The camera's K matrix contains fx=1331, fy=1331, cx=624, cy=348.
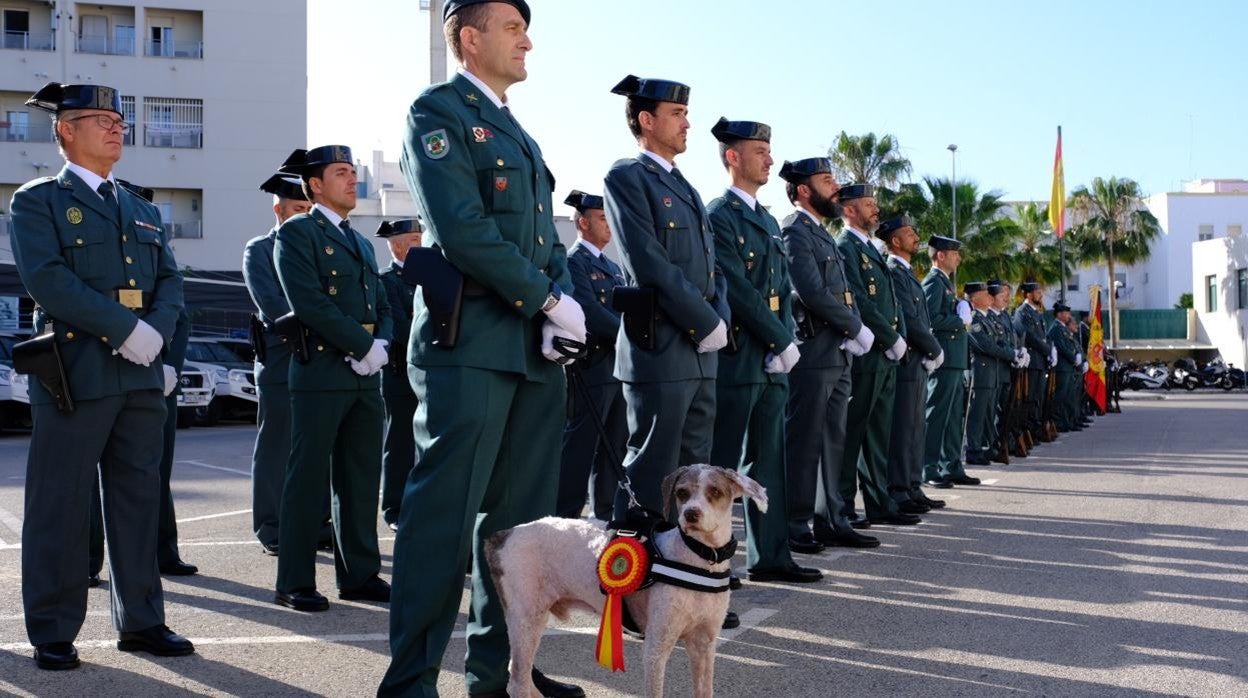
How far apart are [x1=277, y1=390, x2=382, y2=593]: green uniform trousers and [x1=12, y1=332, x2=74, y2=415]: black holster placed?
151cm

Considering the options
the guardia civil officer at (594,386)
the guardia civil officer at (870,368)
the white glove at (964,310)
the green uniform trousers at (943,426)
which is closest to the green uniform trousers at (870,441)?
the guardia civil officer at (870,368)

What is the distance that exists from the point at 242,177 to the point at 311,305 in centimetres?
4158

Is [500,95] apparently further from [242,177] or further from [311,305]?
[242,177]

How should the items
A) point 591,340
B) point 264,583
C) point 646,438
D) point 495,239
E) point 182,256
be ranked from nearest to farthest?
point 495,239
point 646,438
point 264,583
point 591,340
point 182,256

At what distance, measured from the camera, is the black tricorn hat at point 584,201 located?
10172 mm

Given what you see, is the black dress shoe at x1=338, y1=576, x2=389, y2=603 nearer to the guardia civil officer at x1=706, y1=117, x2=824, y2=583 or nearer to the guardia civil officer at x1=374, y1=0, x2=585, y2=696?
the guardia civil officer at x1=706, y1=117, x2=824, y2=583

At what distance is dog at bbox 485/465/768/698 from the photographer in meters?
4.46

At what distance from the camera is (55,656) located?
529cm

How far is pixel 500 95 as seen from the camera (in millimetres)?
4777

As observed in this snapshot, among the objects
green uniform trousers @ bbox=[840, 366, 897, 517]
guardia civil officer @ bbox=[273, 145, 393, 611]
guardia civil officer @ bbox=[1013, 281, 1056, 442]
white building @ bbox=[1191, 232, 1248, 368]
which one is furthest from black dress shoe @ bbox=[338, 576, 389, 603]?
white building @ bbox=[1191, 232, 1248, 368]

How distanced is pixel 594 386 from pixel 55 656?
175 inches

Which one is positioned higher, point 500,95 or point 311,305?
point 500,95

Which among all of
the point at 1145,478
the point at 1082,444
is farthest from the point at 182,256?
the point at 1145,478

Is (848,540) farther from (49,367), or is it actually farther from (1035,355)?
(1035,355)
